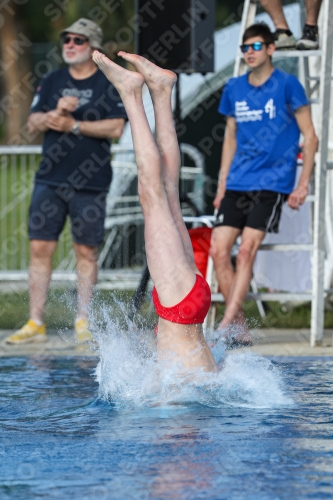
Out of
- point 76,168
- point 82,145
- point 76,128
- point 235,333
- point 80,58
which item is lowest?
point 235,333

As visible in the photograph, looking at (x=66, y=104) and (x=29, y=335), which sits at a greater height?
(x=66, y=104)

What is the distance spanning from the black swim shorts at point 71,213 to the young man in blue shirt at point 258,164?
0.92m

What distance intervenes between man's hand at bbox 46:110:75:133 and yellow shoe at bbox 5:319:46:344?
1.37 meters

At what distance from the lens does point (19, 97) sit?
29.5 meters

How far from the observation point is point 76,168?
23.1 feet

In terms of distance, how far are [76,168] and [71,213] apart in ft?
1.08

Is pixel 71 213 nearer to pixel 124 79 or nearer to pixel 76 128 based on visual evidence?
pixel 76 128

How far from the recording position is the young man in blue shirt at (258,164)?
6.47 meters

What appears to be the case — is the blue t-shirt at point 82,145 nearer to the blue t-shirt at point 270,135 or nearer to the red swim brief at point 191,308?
the blue t-shirt at point 270,135

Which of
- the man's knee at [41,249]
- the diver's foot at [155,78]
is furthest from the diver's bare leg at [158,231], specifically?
the man's knee at [41,249]

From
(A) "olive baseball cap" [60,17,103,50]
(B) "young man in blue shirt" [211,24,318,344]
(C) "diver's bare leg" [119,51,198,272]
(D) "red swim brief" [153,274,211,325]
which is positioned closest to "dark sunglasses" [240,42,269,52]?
(B) "young man in blue shirt" [211,24,318,344]

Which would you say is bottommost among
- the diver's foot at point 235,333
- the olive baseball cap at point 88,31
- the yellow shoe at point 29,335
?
the yellow shoe at point 29,335

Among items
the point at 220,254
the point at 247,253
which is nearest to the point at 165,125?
the point at 247,253

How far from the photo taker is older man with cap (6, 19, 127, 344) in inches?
275
